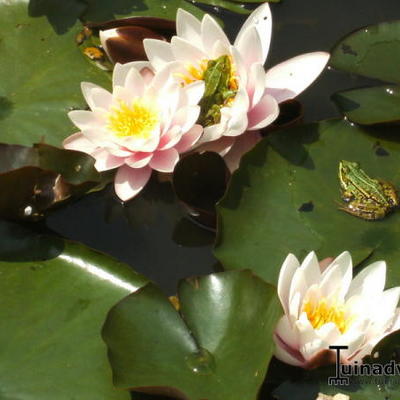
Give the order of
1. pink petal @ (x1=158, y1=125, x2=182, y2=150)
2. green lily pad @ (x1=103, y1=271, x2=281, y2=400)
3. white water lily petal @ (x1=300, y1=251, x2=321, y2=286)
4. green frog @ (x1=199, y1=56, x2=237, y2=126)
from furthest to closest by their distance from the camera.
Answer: green frog @ (x1=199, y1=56, x2=237, y2=126) → pink petal @ (x1=158, y1=125, x2=182, y2=150) → white water lily petal @ (x1=300, y1=251, x2=321, y2=286) → green lily pad @ (x1=103, y1=271, x2=281, y2=400)

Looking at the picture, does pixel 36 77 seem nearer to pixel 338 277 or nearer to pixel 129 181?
pixel 129 181

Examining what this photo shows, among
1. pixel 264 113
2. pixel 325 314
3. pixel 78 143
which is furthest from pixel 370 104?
pixel 78 143

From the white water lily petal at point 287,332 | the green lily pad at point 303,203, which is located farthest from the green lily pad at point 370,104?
the white water lily petal at point 287,332

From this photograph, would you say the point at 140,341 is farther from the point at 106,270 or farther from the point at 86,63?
the point at 86,63

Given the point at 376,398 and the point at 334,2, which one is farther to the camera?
the point at 334,2

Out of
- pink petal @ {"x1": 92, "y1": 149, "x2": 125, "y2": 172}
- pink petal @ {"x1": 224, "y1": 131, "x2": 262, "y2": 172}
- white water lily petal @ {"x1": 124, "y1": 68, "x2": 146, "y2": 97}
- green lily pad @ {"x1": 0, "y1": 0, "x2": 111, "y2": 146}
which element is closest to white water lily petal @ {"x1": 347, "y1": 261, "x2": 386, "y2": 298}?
pink petal @ {"x1": 224, "y1": 131, "x2": 262, "y2": 172}

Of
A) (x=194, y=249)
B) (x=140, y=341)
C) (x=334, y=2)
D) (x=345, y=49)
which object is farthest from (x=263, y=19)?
(x=140, y=341)

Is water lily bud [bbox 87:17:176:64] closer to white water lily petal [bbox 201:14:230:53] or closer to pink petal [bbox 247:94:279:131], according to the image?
white water lily petal [bbox 201:14:230:53]
